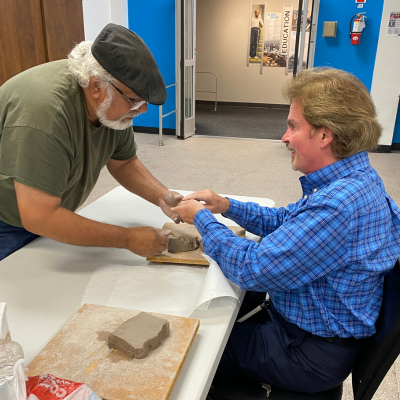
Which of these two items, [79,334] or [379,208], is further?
[379,208]

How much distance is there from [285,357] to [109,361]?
0.55 metres

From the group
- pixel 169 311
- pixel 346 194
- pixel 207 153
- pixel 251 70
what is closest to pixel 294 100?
pixel 346 194

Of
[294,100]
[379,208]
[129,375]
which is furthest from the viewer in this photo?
[294,100]

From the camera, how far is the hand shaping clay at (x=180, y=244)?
1.36m

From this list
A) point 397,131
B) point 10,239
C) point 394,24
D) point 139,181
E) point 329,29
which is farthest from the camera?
point 397,131

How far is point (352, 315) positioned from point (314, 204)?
33cm

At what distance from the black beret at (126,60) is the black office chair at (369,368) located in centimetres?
89

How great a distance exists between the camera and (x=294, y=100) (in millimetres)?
1203

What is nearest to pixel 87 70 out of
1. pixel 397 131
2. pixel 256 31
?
pixel 397 131

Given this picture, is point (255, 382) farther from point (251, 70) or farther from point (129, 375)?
point (251, 70)

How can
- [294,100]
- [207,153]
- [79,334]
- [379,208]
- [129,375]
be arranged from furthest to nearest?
1. [207,153]
2. [294,100]
3. [379,208]
4. [79,334]
5. [129,375]

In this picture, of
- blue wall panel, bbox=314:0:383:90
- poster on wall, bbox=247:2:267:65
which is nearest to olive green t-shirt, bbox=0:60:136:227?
blue wall panel, bbox=314:0:383:90

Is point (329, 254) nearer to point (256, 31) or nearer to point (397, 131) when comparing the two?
point (397, 131)

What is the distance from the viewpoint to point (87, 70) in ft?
4.33
